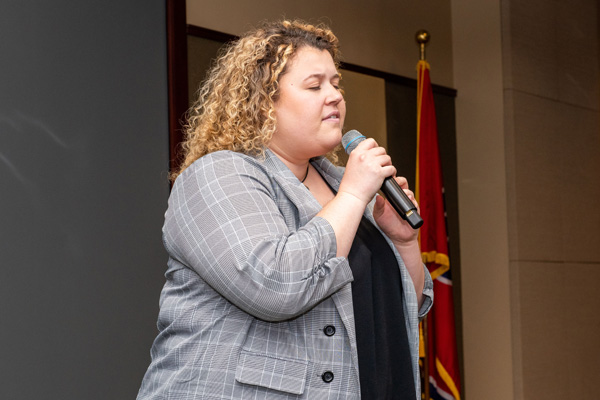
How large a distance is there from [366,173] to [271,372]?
0.40m

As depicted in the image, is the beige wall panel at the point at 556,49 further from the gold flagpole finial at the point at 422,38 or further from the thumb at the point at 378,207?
the thumb at the point at 378,207

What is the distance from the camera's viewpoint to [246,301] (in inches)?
47.7

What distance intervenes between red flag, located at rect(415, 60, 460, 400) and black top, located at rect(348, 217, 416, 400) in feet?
6.98

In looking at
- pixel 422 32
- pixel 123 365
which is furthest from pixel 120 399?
pixel 422 32

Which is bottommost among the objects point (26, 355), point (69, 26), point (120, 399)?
point (120, 399)

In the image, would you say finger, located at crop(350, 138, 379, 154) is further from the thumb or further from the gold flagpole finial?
the gold flagpole finial

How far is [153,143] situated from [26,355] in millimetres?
894

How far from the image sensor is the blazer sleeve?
1205 mm

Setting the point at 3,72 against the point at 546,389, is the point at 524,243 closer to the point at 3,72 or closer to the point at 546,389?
the point at 546,389

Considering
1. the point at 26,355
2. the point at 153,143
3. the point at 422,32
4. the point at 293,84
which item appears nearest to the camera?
the point at 293,84

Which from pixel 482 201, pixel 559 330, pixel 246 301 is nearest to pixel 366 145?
pixel 246 301

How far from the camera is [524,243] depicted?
13.2 feet

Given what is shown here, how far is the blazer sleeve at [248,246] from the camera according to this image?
1.21m

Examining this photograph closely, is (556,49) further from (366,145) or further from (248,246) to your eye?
(248,246)
